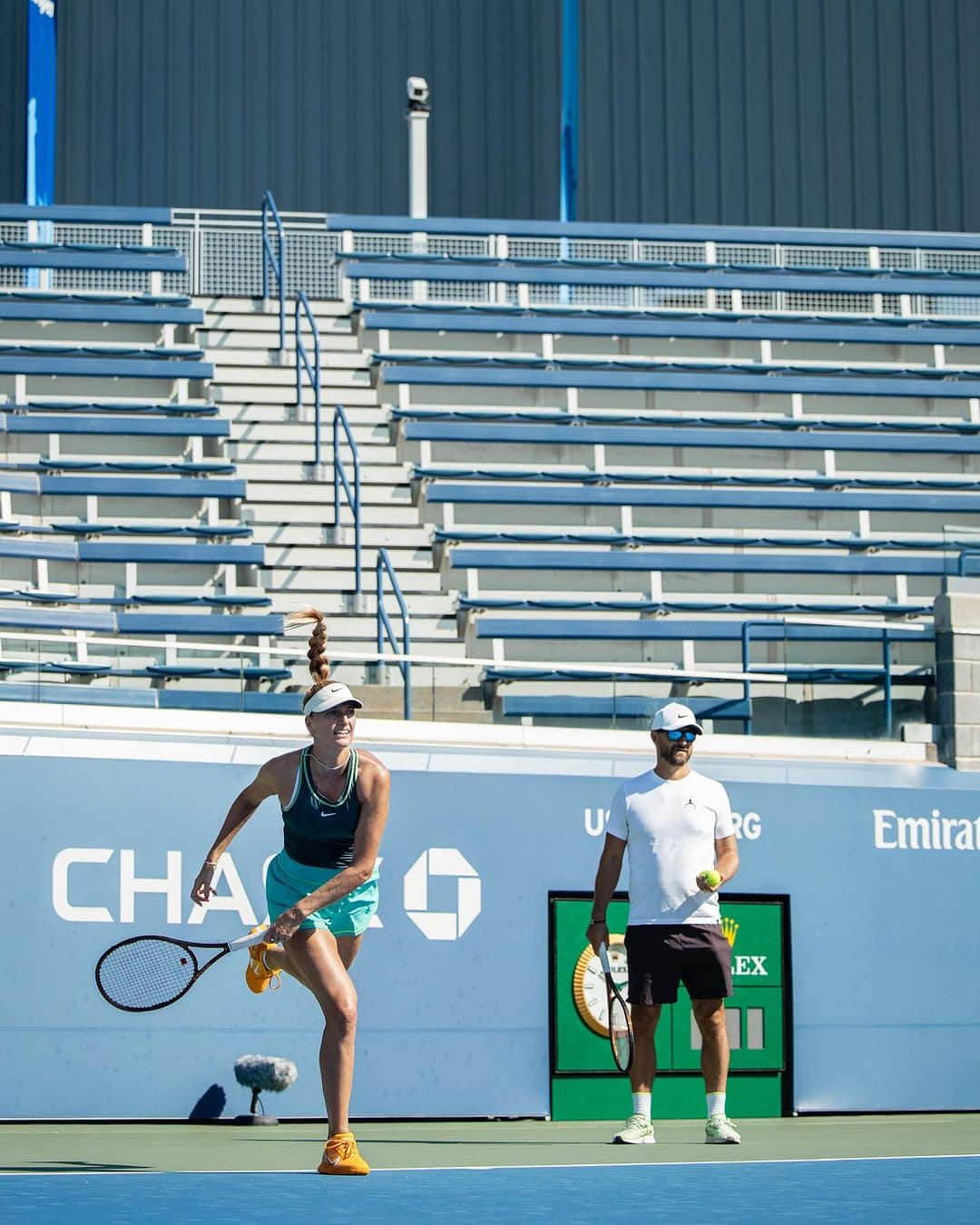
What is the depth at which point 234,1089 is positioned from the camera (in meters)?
9.45

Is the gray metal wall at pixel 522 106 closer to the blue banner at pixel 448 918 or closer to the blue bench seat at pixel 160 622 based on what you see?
the blue bench seat at pixel 160 622

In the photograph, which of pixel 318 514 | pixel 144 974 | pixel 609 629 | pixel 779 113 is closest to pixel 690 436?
pixel 318 514

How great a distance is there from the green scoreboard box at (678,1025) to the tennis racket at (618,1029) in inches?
56.3

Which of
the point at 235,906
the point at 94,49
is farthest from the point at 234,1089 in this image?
the point at 94,49

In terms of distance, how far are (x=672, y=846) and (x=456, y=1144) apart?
→ 158 cm

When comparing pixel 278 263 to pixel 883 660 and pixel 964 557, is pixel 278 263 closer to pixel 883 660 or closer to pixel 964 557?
pixel 964 557

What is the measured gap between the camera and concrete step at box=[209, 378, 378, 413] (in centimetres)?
1625

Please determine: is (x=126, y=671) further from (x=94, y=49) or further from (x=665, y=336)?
(x=94, y=49)

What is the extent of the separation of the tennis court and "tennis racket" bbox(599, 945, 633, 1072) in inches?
13.2

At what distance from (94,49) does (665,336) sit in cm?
814

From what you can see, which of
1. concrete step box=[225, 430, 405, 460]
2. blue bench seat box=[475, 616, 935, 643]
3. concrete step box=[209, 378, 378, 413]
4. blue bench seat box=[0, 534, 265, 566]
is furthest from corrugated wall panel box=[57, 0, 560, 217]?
blue bench seat box=[475, 616, 935, 643]

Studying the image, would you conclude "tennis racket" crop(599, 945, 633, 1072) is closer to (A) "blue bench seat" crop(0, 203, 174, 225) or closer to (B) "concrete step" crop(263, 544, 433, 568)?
(B) "concrete step" crop(263, 544, 433, 568)

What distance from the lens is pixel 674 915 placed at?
7293mm

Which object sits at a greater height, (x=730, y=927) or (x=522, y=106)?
(x=522, y=106)
